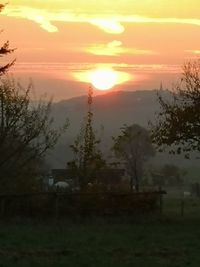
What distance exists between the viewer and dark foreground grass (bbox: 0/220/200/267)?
16403 millimetres

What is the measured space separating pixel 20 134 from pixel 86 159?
373cm

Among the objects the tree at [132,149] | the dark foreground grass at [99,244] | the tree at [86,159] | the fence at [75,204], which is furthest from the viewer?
the tree at [132,149]

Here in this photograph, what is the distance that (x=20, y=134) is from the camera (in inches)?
1192

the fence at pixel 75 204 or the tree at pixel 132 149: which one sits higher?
the tree at pixel 132 149

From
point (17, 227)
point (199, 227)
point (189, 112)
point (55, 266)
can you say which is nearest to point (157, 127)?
point (189, 112)

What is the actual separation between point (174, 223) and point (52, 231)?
722 cm

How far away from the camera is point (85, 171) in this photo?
32219mm

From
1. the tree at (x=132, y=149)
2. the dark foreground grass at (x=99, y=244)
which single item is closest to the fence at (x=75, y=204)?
the dark foreground grass at (x=99, y=244)

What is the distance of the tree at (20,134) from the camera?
29.4 metres

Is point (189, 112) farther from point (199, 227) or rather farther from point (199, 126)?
point (199, 227)

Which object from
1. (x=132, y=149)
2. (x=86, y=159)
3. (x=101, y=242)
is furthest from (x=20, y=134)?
(x=132, y=149)

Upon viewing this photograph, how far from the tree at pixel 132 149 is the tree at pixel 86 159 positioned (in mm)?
1910

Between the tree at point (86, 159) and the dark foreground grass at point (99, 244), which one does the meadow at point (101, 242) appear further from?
the tree at point (86, 159)

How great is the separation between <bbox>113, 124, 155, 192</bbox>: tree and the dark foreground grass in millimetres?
7056
